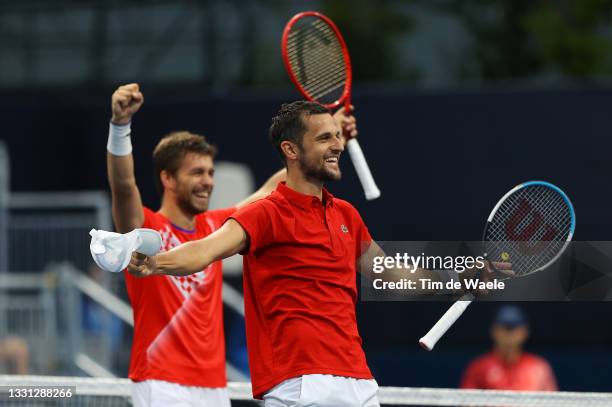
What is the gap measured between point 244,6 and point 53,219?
3.26 metres

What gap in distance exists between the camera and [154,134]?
13367 mm

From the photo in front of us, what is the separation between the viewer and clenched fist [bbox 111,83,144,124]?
518 cm

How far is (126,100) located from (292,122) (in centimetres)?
70

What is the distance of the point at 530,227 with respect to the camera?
542cm

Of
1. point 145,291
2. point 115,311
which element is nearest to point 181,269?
point 145,291

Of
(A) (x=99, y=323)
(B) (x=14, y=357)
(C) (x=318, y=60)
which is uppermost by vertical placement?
(C) (x=318, y=60)

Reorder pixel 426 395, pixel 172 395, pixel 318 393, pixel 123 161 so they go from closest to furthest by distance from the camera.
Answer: pixel 318 393, pixel 123 161, pixel 172 395, pixel 426 395

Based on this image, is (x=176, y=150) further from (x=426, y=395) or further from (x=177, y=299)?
(x=426, y=395)

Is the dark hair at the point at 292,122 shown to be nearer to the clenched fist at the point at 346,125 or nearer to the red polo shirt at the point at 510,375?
the clenched fist at the point at 346,125

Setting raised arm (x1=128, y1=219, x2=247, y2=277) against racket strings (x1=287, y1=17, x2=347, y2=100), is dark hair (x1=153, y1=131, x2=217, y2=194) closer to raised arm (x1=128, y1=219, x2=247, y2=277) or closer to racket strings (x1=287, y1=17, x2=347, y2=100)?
racket strings (x1=287, y1=17, x2=347, y2=100)

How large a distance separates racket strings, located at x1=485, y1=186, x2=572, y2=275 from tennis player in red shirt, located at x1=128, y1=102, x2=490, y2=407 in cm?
67

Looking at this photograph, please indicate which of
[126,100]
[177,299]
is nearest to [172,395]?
[177,299]

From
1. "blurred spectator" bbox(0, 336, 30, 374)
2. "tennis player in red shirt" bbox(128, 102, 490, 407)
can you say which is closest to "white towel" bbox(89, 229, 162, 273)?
"tennis player in red shirt" bbox(128, 102, 490, 407)

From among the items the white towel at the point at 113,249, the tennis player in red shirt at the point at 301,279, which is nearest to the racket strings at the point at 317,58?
the tennis player in red shirt at the point at 301,279
